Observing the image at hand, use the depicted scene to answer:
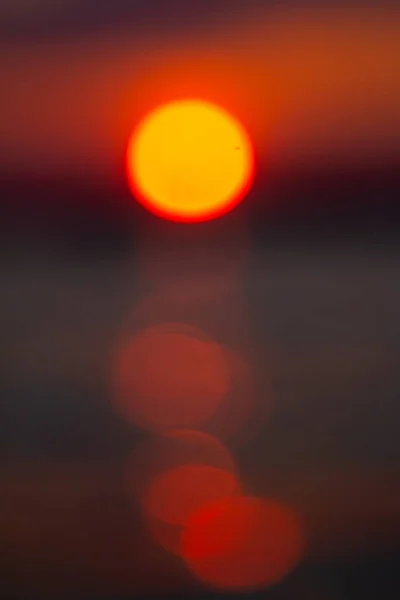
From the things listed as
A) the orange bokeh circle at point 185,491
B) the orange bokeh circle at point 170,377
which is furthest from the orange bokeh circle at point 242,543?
the orange bokeh circle at point 170,377

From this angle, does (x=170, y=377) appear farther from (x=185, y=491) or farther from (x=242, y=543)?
(x=242, y=543)

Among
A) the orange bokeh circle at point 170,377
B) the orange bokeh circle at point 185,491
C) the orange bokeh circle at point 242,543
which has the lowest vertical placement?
the orange bokeh circle at point 242,543

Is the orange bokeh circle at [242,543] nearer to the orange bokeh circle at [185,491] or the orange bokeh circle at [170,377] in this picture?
the orange bokeh circle at [185,491]

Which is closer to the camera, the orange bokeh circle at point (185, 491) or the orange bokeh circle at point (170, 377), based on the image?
the orange bokeh circle at point (185, 491)

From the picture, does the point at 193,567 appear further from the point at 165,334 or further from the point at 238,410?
the point at 165,334

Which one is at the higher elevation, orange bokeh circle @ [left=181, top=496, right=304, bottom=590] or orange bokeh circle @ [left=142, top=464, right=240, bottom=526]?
orange bokeh circle @ [left=142, top=464, right=240, bottom=526]

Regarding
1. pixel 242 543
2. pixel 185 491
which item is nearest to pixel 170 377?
pixel 185 491

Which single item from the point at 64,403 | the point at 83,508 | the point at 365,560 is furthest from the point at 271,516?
the point at 64,403

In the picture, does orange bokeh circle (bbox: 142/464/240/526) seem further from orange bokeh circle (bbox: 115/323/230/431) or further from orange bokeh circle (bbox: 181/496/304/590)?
orange bokeh circle (bbox: 115/323/230/431)

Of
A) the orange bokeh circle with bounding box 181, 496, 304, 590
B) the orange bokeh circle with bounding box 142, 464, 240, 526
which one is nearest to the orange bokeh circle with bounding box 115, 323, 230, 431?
the orange bokeh circle with bounding box 142, 464, 240, 526
